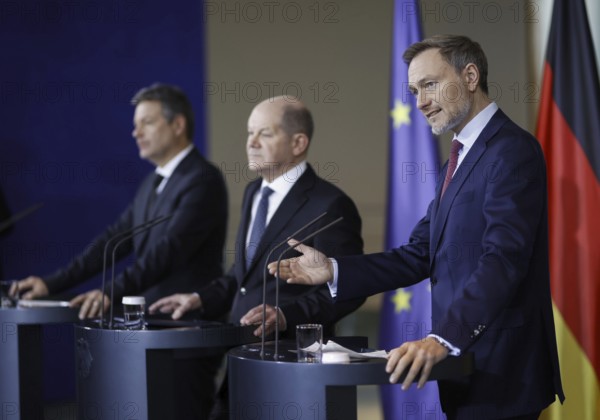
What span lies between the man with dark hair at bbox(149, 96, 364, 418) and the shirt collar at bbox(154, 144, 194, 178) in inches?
38.4

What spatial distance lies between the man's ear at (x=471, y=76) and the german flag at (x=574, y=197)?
1.10 m

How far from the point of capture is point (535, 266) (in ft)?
8.87

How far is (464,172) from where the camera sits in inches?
110

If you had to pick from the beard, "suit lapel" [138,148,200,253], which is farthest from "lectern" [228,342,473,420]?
"suit lapel" [138,148,200,253]

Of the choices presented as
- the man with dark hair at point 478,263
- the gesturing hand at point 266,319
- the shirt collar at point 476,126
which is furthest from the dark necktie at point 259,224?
the shirt collar at point 476,126

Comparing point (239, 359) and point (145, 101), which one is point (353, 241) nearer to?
point (239, 359)

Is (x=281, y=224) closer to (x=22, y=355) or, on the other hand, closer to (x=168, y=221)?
(x=168, y=221)

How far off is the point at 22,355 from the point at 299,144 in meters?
1.52

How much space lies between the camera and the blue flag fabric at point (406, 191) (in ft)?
14.4

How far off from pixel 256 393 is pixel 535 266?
2.93ft

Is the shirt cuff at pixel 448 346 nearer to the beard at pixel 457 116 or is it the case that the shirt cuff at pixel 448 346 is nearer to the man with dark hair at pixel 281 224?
the beard at pixel 457 116

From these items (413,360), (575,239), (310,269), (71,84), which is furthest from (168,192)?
(413,360)

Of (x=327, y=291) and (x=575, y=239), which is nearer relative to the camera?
(x=327, y=291)

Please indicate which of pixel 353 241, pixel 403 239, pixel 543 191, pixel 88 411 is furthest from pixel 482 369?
pixel 403 239
